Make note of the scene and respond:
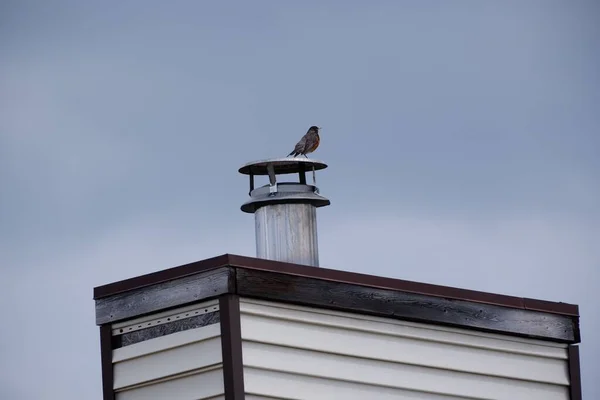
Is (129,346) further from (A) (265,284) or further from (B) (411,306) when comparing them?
(B) (411,306)

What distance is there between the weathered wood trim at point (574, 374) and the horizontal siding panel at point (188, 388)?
3149mm

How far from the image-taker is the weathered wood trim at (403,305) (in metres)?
8.83

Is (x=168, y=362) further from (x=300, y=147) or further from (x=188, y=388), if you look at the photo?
(x=300, y=147)

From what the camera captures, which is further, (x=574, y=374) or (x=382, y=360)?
(x=574, y=374)

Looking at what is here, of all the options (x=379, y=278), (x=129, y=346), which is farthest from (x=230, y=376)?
(x=379, y=278)

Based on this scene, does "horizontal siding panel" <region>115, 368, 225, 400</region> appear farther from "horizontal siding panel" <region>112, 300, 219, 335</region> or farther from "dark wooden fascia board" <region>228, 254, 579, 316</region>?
"dark wooden fascia board" <region>228, 254, 579, 316</region>

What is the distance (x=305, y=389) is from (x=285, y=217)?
1725 mm

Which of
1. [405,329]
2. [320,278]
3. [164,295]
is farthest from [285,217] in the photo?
[164,295]

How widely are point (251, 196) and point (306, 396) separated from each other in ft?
6.65

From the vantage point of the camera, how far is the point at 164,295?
29.2ft

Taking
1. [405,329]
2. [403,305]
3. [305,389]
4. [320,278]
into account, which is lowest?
[305,389]

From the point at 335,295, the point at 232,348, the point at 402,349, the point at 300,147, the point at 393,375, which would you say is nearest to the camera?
the point at 232,348

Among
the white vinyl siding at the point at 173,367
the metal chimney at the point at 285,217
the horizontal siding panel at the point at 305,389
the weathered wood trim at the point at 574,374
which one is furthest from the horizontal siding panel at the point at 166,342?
the weathered wood trim at the point at 574,374

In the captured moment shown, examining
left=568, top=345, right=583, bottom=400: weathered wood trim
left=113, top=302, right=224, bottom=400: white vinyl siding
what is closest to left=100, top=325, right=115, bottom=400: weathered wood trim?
left=113, top=302, right=224, bottom=400: white vinyl siding
